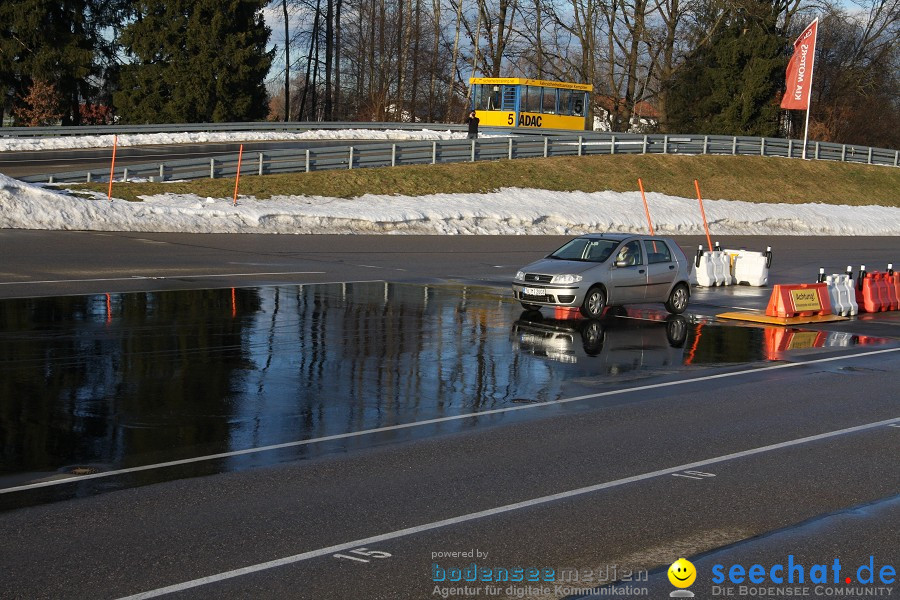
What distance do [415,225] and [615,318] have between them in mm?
17343

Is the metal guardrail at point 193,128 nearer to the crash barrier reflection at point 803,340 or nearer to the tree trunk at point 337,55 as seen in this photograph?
the tree trunk at point 337,55

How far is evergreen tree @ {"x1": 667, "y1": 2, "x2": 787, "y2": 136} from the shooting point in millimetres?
69938

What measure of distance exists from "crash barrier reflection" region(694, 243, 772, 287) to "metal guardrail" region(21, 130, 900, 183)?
1836cm

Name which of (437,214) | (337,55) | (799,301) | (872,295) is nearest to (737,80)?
(337,55)

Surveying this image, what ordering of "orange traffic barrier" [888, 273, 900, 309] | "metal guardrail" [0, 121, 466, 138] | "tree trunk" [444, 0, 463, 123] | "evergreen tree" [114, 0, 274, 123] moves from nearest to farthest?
"orange traffic barrier" [888, 273, 900, 309]
"metal guardrail" [0, 121, 466, 138]
"evergreen tree" [114, 0, 274, 123]
"tree trunk" [444, 0, 463, 123]

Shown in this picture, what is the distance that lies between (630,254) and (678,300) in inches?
61.0

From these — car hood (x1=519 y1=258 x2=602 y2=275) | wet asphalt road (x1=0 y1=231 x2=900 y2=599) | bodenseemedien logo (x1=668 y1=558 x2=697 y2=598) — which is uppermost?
car hood (x1=519 y1=258 x2=602 y2=275)

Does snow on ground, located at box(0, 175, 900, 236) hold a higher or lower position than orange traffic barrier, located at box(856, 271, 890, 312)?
higher

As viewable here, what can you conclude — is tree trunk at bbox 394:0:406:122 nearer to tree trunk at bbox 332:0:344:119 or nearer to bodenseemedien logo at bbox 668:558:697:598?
tree trunk at bbox 332:0:344:119

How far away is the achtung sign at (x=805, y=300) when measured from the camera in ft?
64.5

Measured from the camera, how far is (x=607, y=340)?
16078 millimetres

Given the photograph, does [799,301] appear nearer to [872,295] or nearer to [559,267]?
[872,295]

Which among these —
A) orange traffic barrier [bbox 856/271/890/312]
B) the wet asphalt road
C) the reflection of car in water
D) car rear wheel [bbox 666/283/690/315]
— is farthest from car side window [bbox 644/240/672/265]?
the wet asphalt road

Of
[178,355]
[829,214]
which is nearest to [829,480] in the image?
[178,355]
